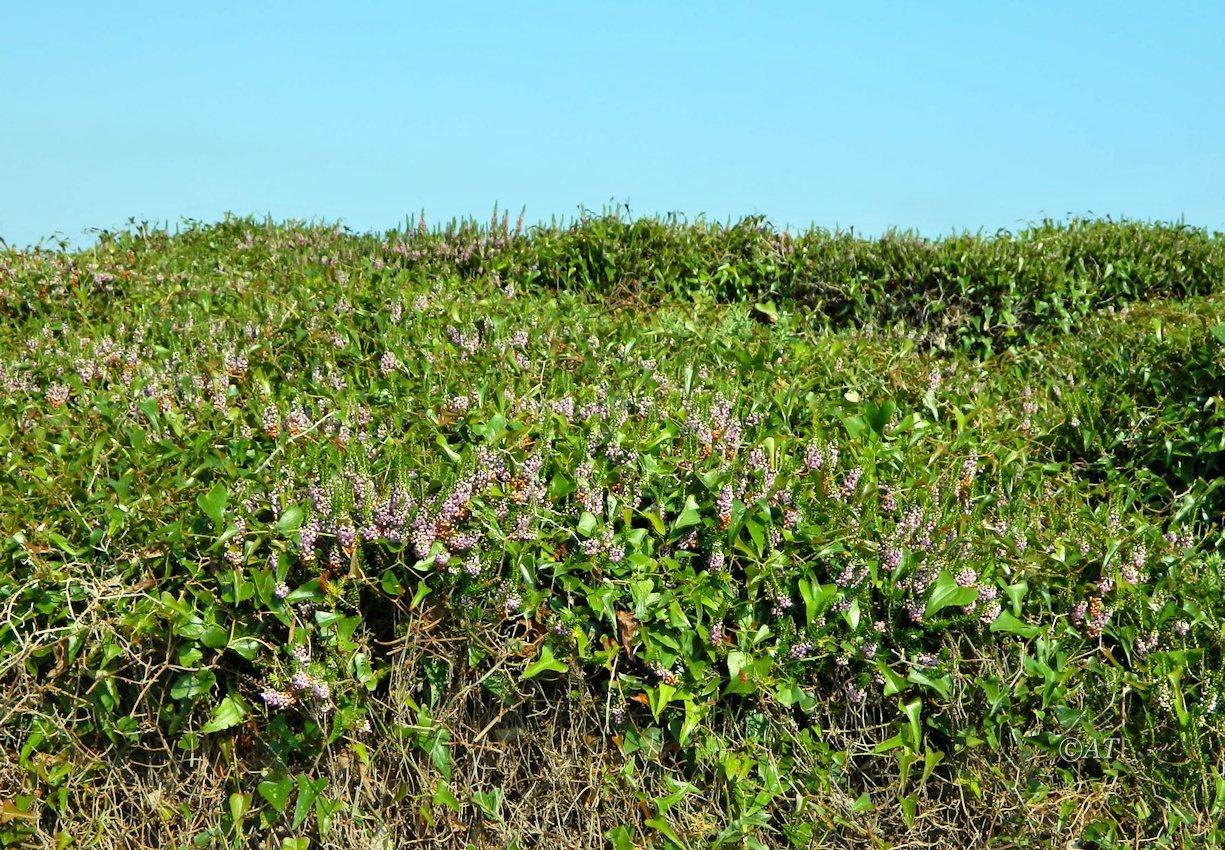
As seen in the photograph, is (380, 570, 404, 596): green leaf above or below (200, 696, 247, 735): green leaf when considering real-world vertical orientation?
above

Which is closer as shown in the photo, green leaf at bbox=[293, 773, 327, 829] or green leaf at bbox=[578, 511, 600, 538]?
green leaf at bbox=[293, 773, 327, 829]

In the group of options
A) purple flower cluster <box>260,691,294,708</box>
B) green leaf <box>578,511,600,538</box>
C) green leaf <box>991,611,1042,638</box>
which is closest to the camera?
purple flower cluster <box>260,691,294,708</box>

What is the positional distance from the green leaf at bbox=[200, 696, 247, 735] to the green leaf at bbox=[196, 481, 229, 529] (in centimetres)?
56

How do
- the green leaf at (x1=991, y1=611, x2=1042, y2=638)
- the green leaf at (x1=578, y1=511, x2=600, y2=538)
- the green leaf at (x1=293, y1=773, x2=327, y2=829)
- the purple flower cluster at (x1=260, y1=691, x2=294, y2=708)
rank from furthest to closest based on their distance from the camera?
the green leaf at (x1=991, y1=611, x2=1042, y2=638), the green leaf at (x1=578, y1=511, x2=600, y2=538), the green leaf at (x1=293, y1=773, x2=327, y2=829), the purple flower cluster at (x1=260, y1=691, x2=294, y2=708)

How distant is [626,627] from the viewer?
388 centimetres

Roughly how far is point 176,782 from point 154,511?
2.97 ft

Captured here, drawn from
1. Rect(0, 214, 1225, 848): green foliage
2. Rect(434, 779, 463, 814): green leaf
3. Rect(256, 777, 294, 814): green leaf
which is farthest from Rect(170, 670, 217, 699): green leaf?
Rect(434, 779, 463, 814): green leaf

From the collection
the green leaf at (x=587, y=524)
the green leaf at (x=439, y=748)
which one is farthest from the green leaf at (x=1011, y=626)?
the green leaf at (x=439, y=748)

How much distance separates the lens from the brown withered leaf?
152 inches

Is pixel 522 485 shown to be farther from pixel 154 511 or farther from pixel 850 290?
pixel 850 290

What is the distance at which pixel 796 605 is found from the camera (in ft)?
13.3

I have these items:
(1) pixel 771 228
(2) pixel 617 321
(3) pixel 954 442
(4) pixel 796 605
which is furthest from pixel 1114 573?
(1) pixel 771 228

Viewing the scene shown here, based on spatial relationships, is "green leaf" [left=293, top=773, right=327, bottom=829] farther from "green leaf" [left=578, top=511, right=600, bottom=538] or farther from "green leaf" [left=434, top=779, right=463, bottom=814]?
"green leaf" [left=578, top=511, right=600, bottom=538]

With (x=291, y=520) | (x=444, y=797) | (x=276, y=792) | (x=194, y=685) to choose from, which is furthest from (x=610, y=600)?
(x=194, y=685)
